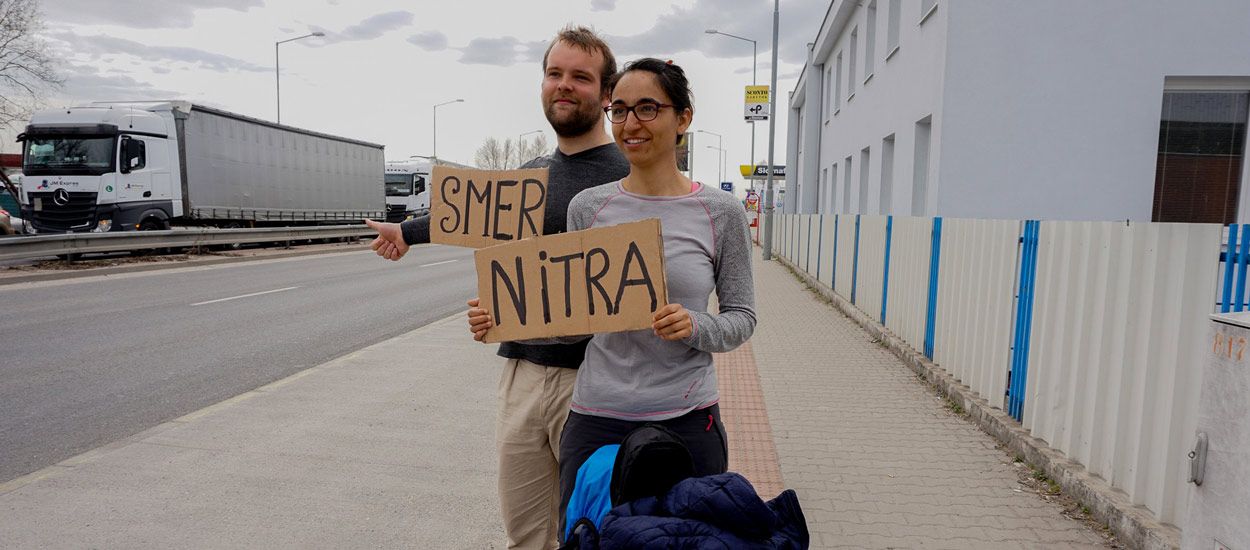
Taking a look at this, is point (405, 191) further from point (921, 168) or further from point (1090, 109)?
point (1090, 109)

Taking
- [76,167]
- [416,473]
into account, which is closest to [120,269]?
[76,167]

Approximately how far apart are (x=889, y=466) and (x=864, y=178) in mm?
14157

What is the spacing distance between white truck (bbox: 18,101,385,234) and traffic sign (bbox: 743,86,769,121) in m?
15.4

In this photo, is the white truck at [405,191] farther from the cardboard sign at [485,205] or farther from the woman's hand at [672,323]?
the woman's hand at [672,323]

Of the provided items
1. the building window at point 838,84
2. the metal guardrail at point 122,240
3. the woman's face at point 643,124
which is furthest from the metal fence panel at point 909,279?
the building window at point 838,84

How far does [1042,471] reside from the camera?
166 inches

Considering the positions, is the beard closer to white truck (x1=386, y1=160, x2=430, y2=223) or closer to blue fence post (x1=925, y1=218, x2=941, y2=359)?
blue fence post (x1=925, y1=218, x2=941, y2=359)

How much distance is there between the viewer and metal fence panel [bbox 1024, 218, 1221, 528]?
3.29 metres

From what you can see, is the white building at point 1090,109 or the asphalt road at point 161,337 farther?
the white building at point 1090,109

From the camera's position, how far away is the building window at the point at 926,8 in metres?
11.2

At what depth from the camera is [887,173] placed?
15.1m

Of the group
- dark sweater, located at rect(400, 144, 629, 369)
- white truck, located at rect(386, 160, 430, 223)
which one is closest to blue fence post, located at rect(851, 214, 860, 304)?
dark sweater, located at rect(400, 144, 629, 369)

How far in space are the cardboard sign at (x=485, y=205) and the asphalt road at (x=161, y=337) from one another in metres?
3.52

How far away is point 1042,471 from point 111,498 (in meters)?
4.89
